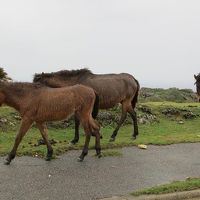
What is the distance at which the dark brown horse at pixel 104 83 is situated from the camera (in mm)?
12705

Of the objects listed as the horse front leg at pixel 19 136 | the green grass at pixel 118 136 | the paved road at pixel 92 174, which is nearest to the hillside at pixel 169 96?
the green grass at pixel 118 136

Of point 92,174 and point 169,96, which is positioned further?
point 169,96

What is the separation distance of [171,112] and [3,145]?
870 centimetres

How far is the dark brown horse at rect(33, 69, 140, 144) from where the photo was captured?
12.7 metres

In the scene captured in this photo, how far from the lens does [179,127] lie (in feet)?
53.8

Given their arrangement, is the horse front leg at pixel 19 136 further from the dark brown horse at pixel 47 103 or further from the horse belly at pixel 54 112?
Result: the horse belly at pixel 54 112

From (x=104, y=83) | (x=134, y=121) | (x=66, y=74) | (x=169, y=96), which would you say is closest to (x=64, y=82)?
(x=66, y=74)

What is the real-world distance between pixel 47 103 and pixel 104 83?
3.48 metres

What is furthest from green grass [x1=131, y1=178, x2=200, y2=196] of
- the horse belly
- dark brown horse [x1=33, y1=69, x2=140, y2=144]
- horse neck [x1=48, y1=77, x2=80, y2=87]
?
horse neck [x1=48, y1=77, x2=80, y2=87]

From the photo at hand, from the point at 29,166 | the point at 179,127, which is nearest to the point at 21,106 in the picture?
the point at 29,166

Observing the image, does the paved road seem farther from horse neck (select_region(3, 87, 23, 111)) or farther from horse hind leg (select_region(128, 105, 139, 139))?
horse hind leg (select_region(128, 105, 139, 139))

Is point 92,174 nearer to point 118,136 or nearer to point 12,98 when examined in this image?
point 12,98

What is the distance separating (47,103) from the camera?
1022cm

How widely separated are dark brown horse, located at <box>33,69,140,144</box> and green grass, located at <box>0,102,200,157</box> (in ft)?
2.34
